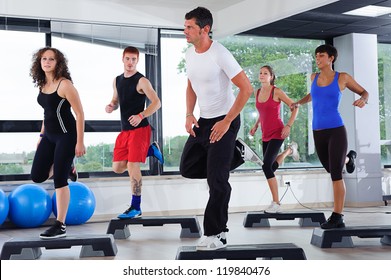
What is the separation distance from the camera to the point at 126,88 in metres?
5.08

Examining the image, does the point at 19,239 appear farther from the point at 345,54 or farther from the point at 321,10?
the point at 345,54

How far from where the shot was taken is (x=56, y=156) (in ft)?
13.3

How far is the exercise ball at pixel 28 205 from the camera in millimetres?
5938

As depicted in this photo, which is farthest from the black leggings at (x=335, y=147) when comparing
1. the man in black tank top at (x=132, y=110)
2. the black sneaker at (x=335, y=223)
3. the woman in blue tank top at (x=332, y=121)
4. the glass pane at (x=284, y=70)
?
the glass pane at (x=284, y=70)

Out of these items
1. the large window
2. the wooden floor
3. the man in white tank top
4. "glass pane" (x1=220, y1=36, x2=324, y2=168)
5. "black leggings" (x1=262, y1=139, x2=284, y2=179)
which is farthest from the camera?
the large window

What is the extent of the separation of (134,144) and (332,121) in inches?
66.2

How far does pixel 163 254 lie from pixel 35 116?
3.23 meters

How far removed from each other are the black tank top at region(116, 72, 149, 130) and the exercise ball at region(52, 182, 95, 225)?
136 cm

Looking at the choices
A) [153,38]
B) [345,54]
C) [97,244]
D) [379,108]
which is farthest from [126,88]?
Result: [379,108]

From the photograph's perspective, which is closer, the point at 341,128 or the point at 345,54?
the point at 341,128

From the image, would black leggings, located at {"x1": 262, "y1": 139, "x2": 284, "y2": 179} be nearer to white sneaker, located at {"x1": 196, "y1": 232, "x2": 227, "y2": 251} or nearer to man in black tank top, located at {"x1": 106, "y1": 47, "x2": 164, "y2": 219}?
man in black tank top, located at {"x1": 106, "y1": 47, "x2": 164, "y2": 219}

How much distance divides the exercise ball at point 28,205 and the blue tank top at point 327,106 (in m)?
2.95

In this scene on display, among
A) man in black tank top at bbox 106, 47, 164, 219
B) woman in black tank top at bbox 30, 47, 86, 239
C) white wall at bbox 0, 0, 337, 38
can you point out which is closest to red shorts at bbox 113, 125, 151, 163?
man in black tank top at bbox 106, 47, 164, 219

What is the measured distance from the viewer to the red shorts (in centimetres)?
505
